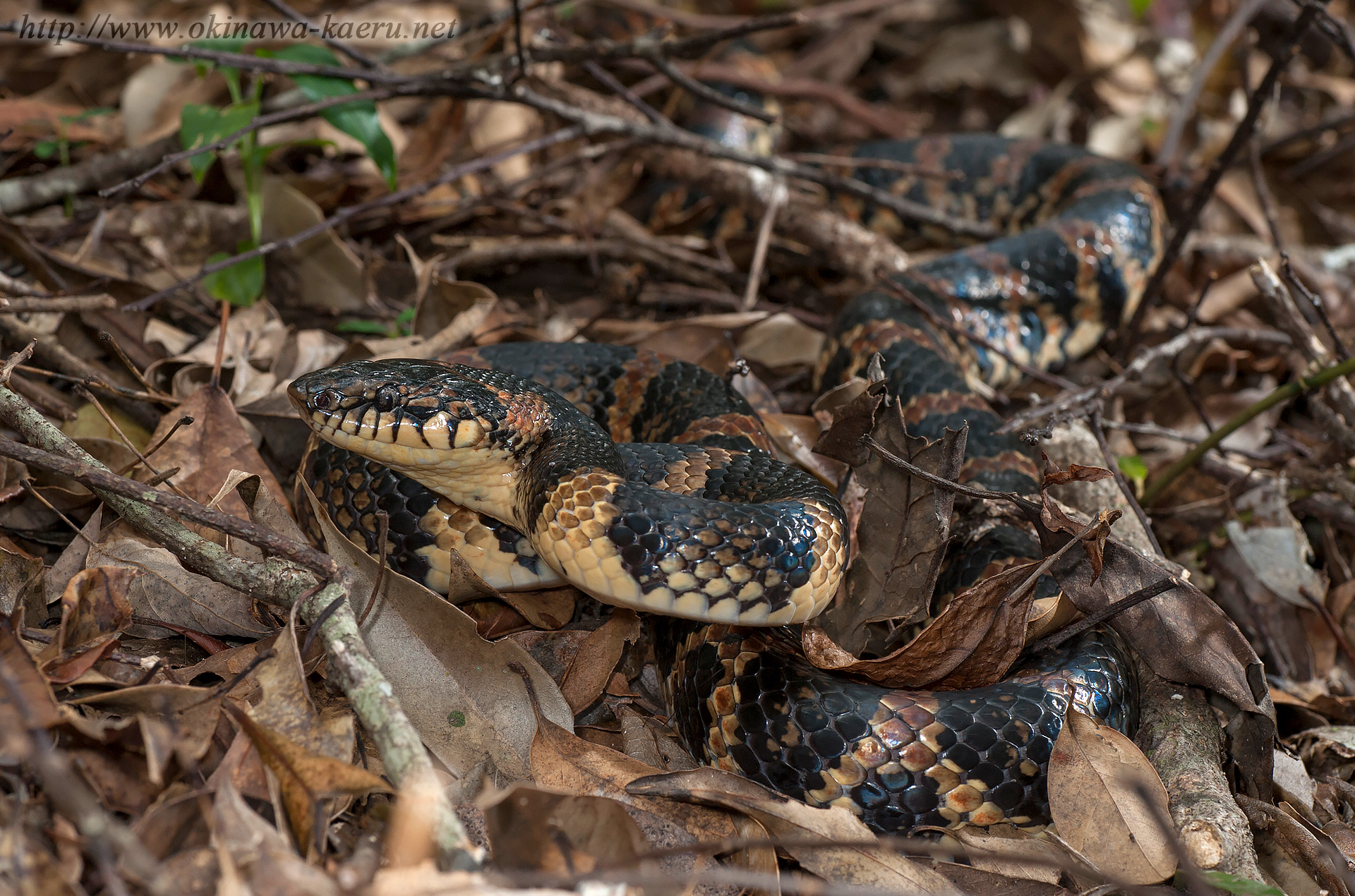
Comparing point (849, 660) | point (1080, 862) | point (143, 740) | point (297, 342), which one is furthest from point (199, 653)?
point (1080, 862)

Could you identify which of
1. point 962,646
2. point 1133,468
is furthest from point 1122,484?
point 962,646

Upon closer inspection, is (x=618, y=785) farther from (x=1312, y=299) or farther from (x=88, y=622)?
(x=1312, y=299)

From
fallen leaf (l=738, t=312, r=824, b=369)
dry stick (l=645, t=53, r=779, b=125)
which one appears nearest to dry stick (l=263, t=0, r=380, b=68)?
dry stick (l=645, t=53, r=779, b=125)

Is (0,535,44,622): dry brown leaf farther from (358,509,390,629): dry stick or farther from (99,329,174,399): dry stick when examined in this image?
(358,509,390,629): dry stick

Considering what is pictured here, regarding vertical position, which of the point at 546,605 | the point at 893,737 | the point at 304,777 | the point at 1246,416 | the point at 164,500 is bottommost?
the point at 546,605

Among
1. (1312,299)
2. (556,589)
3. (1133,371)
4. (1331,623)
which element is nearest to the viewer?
(556,589)
